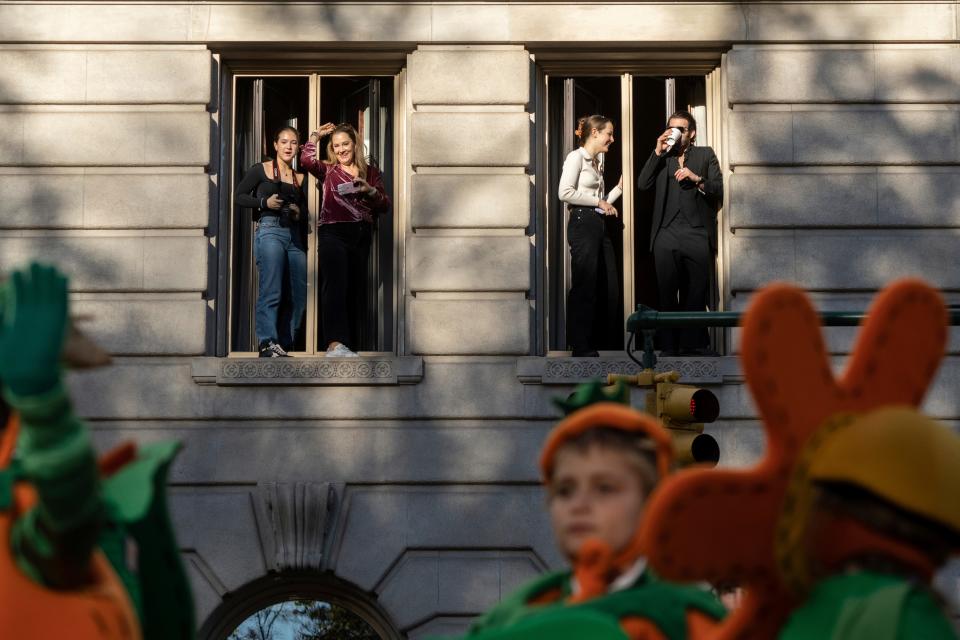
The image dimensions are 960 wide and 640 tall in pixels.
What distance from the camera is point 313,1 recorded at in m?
13.6

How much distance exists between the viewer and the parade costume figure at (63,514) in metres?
3.51

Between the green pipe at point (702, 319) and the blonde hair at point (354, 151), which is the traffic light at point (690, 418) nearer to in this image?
the green pipe at point (702, 319)

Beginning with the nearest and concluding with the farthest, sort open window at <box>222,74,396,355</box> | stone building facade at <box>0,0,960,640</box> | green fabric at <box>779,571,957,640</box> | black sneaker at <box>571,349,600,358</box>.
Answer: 1. green fabric at <box>779,571,957,640</box>
2. stone building facade at <box>0,0,960,640</box>
3. black sneaker at <box>571,349,600,358</box>
4. open window at <box>222,74,396,355</box>

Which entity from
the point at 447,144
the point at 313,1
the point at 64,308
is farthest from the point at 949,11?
the point at 64,308

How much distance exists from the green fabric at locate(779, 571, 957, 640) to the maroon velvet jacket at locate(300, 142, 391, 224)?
10238 millimetres

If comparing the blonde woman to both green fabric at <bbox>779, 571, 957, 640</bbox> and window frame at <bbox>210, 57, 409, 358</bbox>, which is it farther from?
green fabric at <bbox>779, 571, 957, 640</bbox>

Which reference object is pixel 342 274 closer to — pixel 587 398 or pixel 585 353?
pixel 585 353

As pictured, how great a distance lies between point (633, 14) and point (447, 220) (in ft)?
7.54

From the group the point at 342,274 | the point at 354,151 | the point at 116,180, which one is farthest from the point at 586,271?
the point at 116,180

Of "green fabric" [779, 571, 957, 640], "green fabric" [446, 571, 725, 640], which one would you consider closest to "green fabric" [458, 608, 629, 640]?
"green fabric" [446, 571, 725, 640]

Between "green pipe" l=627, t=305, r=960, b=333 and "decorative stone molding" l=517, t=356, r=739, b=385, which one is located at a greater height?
"green pipe" l=627, t=305, r=960, b=333

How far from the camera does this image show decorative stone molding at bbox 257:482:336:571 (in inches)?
500

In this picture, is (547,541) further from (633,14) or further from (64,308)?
(64,308)

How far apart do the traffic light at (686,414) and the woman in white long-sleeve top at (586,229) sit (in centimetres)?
315
